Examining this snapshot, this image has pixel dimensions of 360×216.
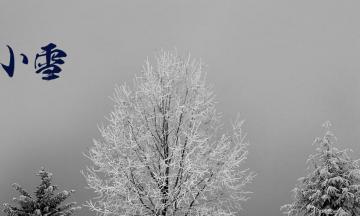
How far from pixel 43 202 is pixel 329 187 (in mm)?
15956

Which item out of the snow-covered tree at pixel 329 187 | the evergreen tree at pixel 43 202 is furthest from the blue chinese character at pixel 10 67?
the snow-covered tree at pixel 329 187

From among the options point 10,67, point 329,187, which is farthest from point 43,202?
point 329,187

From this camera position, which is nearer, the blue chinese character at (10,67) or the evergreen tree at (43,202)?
the blue chinese character at (10,67)

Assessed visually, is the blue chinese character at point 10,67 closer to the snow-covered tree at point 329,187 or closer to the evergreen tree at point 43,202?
the evergreen tree at point 43,202

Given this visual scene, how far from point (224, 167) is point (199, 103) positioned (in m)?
2.00

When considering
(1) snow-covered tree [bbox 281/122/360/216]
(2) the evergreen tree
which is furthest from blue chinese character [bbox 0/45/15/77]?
(1) snow-covered tree [bbox 281/122/360/216]

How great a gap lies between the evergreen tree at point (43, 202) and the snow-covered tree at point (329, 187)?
41.6ft

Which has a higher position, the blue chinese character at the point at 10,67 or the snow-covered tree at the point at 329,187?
the blue chinese character at the point at 10,67

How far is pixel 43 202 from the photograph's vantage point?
27.8m

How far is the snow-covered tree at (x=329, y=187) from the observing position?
25922 millimetres

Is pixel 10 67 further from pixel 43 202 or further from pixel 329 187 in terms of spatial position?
pixel 329 187

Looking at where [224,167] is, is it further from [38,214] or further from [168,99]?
[38,214]

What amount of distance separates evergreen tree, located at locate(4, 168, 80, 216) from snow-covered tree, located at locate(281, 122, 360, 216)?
12681 mm

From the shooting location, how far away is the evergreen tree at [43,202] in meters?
27.2
